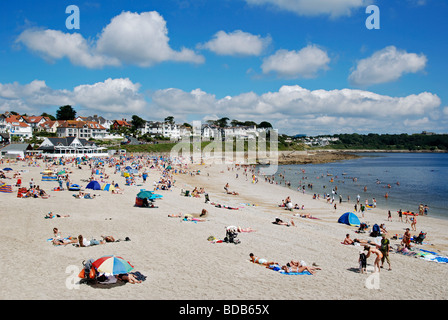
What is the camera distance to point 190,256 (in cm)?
1115

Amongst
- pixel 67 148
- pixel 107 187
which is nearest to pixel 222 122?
pixel 67 148

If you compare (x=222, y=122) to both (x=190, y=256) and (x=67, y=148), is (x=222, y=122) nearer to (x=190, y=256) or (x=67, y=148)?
(x=67, y=148)

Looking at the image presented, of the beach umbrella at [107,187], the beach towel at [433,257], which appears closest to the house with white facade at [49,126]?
the beach umbrella at [107,187]

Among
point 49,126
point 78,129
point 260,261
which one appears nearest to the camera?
point 260,261

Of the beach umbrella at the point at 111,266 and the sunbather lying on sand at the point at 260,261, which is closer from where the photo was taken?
the beach umbrella at the point at 111,266

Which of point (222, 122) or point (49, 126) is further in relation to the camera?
point (222, 122)

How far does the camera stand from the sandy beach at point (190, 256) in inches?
328

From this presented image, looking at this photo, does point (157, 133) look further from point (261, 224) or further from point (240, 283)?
point (240, 283)

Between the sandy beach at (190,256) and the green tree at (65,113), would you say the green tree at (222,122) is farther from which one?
the sandy beach at (190,256)

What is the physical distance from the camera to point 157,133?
11569 centimetres

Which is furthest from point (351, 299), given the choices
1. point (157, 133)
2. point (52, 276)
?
point (157, 133)

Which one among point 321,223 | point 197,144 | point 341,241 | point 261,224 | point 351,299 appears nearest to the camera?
point 351,299
